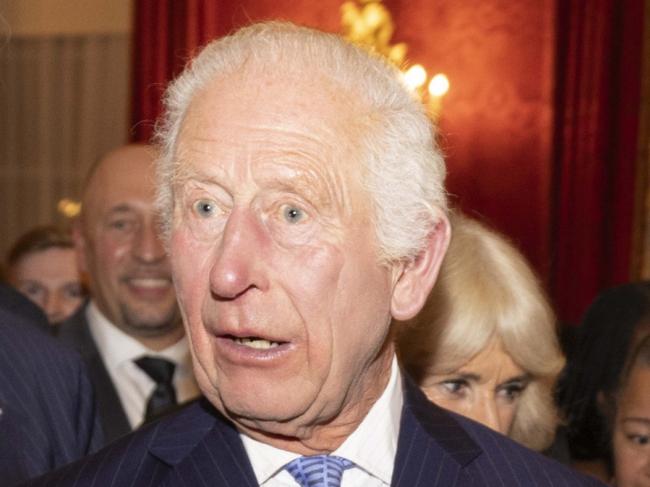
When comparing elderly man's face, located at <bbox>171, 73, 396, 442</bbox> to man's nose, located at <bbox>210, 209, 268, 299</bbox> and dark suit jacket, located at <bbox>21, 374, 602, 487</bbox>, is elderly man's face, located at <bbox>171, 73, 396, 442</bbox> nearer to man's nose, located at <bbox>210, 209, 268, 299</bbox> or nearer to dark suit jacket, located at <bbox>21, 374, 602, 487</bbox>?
man's nose, located at <bbox>210, 209, 268, 299</bbox>

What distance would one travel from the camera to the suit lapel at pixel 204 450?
2305 millimetres

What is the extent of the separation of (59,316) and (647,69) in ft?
12.1

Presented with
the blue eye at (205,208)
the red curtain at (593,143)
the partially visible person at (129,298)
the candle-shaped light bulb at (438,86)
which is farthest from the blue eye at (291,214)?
the red curtain at (593,143)

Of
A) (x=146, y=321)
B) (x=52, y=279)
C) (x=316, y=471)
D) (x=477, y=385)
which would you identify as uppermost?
(x=316, y=471)

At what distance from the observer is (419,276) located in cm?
238

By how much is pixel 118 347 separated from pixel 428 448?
2.51 meters

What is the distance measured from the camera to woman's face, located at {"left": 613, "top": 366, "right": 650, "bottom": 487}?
326 centimetres

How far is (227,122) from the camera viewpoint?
220cm

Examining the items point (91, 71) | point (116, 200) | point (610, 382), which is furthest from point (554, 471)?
point (91, 71)

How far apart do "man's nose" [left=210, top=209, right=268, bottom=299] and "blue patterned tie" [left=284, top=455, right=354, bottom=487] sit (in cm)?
38

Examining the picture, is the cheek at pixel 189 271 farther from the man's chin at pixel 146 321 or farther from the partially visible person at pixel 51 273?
the partially visible person at pixel 51 273

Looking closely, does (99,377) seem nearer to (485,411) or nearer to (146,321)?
(146,321)

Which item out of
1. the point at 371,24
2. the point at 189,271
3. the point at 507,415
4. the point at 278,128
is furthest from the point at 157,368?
the point at 371,24

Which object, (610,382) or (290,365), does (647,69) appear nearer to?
(610,382)
